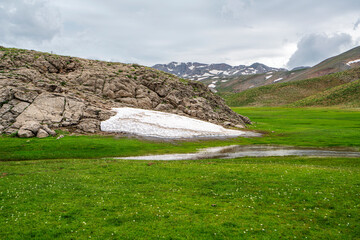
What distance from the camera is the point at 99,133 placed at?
54.9 metres

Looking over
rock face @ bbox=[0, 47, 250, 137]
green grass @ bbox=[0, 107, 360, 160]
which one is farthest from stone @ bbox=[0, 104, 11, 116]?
green grass @ bbox=[0, 107, 360, 160]

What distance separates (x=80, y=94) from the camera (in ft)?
219

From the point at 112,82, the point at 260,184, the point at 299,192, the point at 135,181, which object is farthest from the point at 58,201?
the point at 112,82

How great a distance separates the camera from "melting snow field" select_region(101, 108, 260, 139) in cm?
5784

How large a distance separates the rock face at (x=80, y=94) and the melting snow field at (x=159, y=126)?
13.2 feet

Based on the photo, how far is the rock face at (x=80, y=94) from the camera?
5250 cm

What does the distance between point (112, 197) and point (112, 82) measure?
209ft

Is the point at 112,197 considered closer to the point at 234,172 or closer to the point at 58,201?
the point at 58,201

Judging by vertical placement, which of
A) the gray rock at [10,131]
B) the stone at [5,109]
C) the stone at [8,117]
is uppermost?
the stone at [5,109]

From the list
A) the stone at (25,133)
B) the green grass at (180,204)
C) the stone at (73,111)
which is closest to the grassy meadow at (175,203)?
the green grass at (180,204)

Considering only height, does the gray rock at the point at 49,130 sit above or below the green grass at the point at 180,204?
above

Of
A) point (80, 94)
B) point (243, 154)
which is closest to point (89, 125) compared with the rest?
point (80, 94)

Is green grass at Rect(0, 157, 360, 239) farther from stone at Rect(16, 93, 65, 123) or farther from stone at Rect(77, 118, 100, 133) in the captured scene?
stone at Rect(16, 93, 65, 123)

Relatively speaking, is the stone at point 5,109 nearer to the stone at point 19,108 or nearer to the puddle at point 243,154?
the stone at point 19,108
